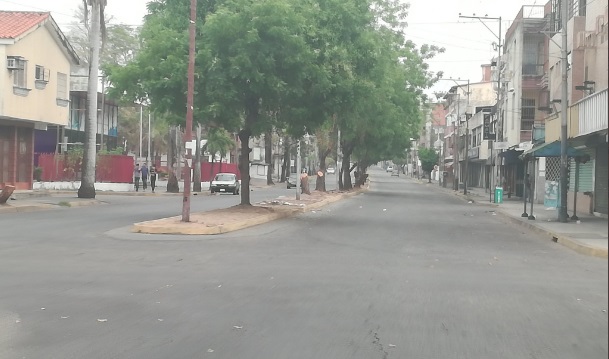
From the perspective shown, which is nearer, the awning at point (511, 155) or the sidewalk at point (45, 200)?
→ the sidewalk at point (45, 200)

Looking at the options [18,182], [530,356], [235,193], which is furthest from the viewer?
[235,193]

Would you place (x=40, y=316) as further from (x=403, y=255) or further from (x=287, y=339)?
(x=403, y=255)

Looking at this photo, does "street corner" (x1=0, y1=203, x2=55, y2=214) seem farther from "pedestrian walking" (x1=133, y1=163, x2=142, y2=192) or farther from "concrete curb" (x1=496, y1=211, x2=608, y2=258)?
"concrete curb" (x1=496, y1=211, x2=608, y2=258)

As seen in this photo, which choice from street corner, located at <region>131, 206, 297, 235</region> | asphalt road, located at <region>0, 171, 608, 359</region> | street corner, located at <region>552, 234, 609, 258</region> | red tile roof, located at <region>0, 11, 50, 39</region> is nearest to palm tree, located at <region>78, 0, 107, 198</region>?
red tile roof, located at <region>0, 11, 50, 39</region>

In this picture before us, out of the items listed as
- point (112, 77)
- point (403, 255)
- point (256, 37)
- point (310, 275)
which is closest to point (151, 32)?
point (112, 77)

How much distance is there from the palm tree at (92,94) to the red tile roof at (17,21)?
275 centimetres

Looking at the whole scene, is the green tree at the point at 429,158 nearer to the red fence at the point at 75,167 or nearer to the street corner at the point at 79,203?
the red fence at the point at 75,167

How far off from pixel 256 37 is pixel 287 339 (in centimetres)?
1410

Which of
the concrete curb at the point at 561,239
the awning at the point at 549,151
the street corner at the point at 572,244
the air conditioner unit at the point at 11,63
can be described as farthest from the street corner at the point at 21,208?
the awning at the point at 549,151

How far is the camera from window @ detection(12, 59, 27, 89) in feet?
98.9

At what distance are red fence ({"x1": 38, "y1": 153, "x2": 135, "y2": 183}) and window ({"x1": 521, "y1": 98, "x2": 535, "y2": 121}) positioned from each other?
25.5 metres

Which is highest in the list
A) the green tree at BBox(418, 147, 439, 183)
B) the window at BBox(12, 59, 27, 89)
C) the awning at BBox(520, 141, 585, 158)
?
the window at BBox(12, 59, 27, 89)

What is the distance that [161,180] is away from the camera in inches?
2357

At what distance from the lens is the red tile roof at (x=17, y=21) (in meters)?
30.0
